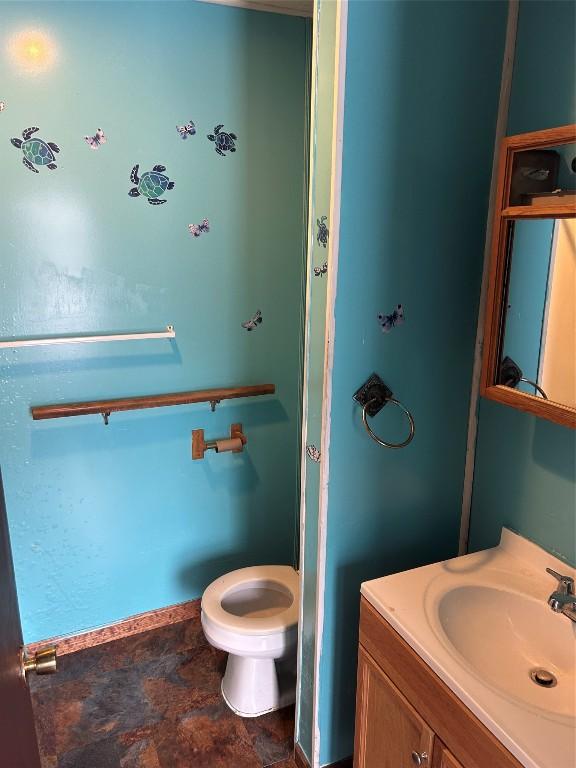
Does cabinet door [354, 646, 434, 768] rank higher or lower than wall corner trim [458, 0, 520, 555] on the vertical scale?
lower

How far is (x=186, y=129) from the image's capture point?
6.81ft

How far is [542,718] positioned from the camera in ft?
3.43

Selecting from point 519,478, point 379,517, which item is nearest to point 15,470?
point 379,517

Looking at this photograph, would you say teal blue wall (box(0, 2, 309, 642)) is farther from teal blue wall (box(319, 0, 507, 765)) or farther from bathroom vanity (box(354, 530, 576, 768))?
bathroom vanity (box(354, 530, 576, 768))

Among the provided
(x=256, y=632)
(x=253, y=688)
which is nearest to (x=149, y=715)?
(x=253, y=688)

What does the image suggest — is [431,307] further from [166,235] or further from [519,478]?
[166,235]

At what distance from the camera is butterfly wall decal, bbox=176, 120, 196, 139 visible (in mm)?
2066

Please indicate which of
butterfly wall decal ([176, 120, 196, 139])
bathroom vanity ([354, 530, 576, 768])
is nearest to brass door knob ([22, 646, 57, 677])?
bathroom vanity ([354, 530, 576, 768])

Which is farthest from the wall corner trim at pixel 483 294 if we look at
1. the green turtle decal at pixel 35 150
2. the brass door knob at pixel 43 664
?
the green turtle decal at pixel 35 150

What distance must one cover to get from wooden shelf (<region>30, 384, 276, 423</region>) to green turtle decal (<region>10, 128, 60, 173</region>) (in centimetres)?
79

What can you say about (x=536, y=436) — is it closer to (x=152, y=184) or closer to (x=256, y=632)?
(x=256, y=632)

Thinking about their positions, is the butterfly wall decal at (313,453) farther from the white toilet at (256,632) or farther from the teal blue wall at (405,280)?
the white toilet at (256,632)

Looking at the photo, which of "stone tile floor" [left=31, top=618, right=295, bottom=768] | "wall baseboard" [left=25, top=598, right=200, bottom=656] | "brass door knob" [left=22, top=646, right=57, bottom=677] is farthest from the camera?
"wall baseboard" [left=25, top=598, right=200, bottom=656]

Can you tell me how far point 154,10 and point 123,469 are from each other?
1595 millimetres
